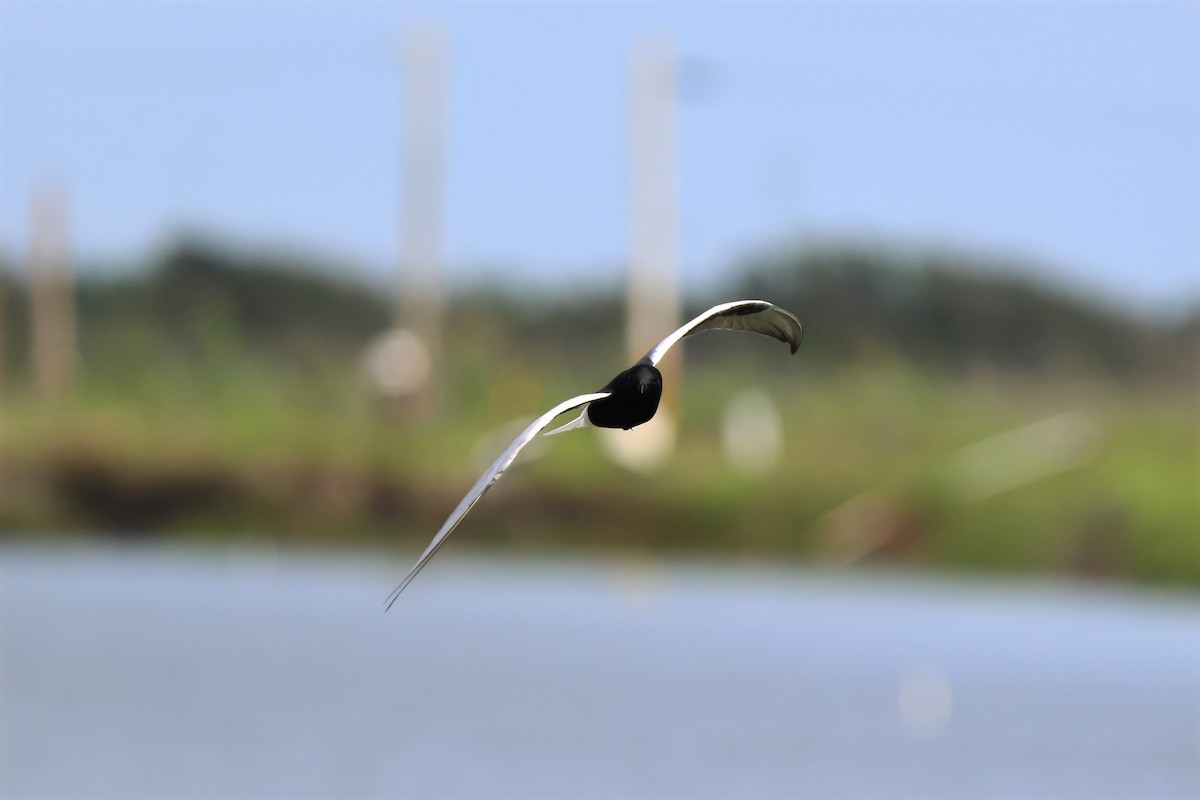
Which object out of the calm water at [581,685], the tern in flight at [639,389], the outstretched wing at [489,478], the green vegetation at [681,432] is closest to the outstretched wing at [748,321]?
the tern in flight at [639,389]

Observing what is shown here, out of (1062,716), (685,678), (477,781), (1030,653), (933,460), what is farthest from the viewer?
(933,460)

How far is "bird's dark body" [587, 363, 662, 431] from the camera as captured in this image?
815 centimetres

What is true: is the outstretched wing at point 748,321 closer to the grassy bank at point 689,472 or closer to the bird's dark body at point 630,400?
the bird's dark body at point 630,400

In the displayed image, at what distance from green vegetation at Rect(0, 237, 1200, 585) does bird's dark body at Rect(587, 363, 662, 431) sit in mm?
20878

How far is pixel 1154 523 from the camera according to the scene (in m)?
31.5

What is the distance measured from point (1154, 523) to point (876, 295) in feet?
31.5

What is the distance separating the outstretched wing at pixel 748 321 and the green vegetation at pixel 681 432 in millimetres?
20304

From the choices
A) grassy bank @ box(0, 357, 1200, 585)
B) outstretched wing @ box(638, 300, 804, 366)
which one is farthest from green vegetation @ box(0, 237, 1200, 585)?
outstretched wing @ box(638, 300, 804, 366)

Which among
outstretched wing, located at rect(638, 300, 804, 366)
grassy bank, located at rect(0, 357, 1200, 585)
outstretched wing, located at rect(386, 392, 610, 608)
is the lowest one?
grassy bank, located at rect(0, 357, 1200, 585)

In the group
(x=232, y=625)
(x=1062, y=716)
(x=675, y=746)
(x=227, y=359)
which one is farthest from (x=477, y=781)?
(x=227, y=359)

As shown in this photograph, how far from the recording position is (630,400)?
8141mm

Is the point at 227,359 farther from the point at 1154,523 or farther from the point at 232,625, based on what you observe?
the point at 1154,523

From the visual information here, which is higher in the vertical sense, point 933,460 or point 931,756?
point 931,756

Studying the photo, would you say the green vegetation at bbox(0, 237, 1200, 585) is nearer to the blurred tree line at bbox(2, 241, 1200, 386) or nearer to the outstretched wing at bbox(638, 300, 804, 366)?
the blurred tree line at bbox(2, 241, 1200, 386)
